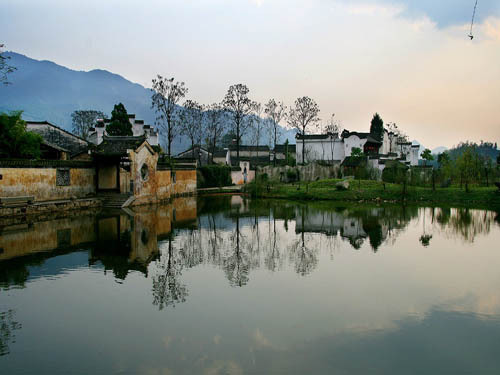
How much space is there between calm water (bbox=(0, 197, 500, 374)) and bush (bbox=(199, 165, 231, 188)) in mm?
23284

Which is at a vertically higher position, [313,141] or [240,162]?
[313,141]

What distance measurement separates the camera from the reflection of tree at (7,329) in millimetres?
5665

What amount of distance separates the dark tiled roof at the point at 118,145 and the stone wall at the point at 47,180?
1.47 metres

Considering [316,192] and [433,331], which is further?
[316,192]

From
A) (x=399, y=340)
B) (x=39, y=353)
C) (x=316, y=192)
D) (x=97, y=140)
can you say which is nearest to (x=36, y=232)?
(x=39, y=353)

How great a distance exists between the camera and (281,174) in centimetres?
4306

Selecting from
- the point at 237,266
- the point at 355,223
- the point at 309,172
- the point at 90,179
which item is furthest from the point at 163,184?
the point at 309,172

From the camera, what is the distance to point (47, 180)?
68.1ft

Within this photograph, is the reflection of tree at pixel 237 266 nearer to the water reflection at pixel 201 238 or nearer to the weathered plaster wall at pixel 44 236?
the water reflection at pixel 201 238

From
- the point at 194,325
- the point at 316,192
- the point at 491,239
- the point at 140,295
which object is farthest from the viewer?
the point at 316,192

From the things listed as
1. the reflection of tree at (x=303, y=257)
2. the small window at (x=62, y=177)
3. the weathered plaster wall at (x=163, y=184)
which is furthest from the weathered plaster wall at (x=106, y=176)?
the reflection of tree at (x=303, y=257)

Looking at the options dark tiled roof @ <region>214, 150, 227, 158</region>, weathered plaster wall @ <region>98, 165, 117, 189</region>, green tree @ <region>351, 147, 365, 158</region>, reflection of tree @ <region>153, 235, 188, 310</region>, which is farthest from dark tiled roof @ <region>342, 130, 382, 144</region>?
reflection of tree @ <region>153, 235, 188, 310</region>

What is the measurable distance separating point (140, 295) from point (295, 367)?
157 inches

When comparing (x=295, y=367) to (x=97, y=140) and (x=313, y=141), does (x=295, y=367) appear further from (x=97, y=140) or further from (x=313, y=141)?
(x=313, y=141)
